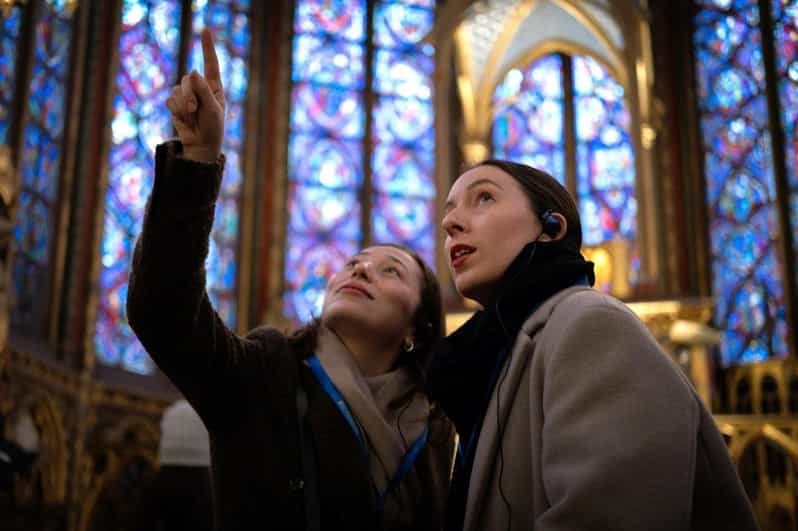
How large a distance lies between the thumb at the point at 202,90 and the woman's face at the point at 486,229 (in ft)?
1.24

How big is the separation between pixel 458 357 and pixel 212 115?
483 mm

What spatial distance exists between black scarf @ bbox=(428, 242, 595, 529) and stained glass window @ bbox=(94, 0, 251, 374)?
566 centimetres

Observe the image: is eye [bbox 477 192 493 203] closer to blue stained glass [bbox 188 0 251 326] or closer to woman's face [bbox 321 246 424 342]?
woman's face [bbox 321 246 424 342]

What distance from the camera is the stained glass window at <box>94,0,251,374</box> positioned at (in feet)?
22.7

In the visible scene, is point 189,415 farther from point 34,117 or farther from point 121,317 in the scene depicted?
point 121,317

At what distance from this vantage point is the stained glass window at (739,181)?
727 centimetres

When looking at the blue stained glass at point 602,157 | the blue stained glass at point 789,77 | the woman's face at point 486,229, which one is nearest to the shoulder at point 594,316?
the woman's face at point 486,229

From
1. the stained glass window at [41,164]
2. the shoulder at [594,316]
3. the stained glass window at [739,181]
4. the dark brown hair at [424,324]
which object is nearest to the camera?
the shoulder at [594,316]

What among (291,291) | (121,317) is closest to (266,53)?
(291,291)

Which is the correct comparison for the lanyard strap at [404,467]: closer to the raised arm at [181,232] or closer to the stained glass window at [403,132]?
the raised arm at [181,232]

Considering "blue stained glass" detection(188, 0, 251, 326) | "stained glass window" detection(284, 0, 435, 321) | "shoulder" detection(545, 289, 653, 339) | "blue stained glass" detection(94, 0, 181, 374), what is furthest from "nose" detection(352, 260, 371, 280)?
"stained glass window" detection(284, 0, 435, 321)

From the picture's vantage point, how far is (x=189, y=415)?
95.3 inches

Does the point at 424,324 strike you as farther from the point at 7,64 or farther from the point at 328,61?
the point at 328,61

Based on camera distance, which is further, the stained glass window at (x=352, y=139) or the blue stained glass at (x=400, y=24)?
the blue stained glass at (x=400, y=24)
